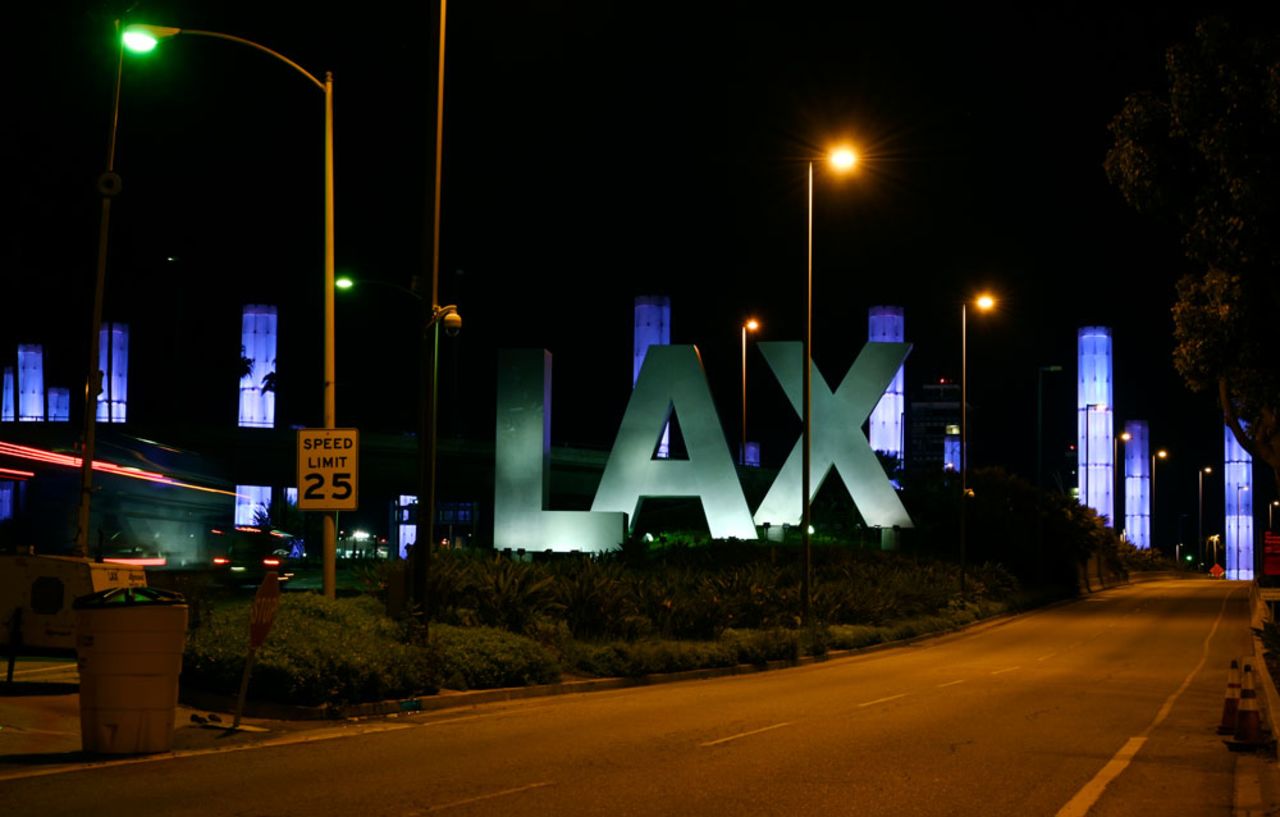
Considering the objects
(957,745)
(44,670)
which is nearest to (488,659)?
(44,670)

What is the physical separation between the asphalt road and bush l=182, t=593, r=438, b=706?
75 cm

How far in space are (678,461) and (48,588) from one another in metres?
26.5

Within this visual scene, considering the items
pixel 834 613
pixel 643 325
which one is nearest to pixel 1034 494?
pixel 643 325

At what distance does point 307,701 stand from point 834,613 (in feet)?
69.8

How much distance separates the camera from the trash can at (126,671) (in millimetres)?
13148

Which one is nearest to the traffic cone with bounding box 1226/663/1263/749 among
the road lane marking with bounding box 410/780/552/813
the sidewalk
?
the road lane marking with bounding box 410/780/552/813

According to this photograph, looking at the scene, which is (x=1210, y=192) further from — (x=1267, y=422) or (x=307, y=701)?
(x=307, y=701)

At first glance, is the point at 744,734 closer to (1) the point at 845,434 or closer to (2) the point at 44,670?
(2) the point at 44,670

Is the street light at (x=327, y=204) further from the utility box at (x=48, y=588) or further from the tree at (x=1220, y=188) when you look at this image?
the tree at (x=1220, y=188)

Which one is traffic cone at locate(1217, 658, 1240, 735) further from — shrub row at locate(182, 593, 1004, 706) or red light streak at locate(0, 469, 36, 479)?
red light streak at locate(0, 469, 36, 479)

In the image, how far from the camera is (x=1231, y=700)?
636 inches

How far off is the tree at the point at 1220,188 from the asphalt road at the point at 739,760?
14.1 feet

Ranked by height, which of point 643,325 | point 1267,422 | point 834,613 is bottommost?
point 834,613

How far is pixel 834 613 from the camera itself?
36.0 meters
